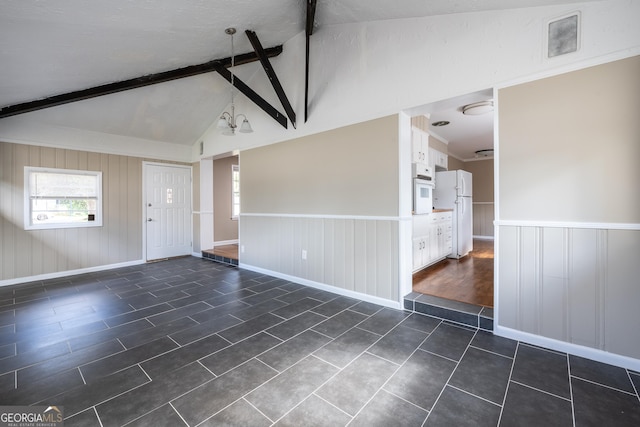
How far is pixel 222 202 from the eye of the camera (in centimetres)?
697

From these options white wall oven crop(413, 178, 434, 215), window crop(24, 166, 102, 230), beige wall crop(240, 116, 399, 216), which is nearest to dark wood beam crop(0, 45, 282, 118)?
window crop(24, 166, 102, 230)

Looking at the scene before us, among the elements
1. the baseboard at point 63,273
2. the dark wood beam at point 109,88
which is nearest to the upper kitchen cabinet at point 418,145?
the dark wood beam at point 109,88

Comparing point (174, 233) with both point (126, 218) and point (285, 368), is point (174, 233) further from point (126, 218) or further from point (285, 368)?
point (285, 368)

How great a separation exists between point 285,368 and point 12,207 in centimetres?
520

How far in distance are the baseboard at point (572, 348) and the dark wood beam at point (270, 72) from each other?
359 centimetres

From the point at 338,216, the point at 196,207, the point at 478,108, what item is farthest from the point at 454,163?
the point at 196,207

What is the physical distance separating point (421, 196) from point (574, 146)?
213 cm

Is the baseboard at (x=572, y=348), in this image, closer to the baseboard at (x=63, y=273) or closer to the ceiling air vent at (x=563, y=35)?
the ceiling air vent at (x=563, y=35)

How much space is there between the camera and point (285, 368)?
1.94m

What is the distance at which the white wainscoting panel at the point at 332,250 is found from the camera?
10.3 feet

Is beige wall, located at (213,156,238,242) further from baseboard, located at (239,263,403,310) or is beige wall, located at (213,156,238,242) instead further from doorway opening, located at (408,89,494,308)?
doorway opening, located at (408,89,494,308)

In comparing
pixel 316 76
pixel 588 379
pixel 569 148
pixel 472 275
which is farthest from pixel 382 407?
pixel 316 76

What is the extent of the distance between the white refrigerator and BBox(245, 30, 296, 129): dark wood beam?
3314 millimetres

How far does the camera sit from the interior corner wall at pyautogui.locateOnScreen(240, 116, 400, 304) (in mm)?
3129
